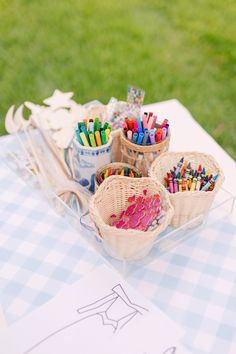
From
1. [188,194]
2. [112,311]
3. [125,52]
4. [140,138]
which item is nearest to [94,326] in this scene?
[112,311]

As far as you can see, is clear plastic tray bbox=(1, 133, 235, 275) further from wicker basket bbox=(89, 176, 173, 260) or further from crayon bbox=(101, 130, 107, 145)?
crayon bbox=(101, 130, 107, 145)

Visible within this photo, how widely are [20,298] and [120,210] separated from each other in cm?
28

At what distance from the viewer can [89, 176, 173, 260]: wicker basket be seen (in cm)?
95

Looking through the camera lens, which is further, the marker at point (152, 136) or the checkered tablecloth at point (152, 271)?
the marker at point (152, 136)

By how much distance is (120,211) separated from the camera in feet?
3.51

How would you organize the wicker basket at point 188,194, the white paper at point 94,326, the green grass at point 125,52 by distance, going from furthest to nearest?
the green grass at point 125,52 < the wicker basket at point 188,194 < the white paper at point 94,326

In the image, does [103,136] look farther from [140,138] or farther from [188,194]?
[188,194]

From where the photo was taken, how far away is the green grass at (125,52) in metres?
2.33

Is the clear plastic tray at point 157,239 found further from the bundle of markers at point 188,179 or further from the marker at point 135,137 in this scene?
the marker at point 135,137

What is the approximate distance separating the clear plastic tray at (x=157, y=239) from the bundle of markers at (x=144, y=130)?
0.20 m

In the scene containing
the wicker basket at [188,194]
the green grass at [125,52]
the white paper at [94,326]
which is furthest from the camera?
the green grass at [125,52]

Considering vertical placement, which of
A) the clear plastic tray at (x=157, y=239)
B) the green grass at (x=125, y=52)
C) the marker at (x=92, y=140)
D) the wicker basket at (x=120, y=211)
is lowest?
the green grass at (x=125, y=52)

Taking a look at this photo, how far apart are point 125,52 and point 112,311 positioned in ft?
6.11

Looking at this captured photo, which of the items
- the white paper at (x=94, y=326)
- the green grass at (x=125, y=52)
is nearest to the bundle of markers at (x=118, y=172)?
the white paper at (x=94, y=326)
